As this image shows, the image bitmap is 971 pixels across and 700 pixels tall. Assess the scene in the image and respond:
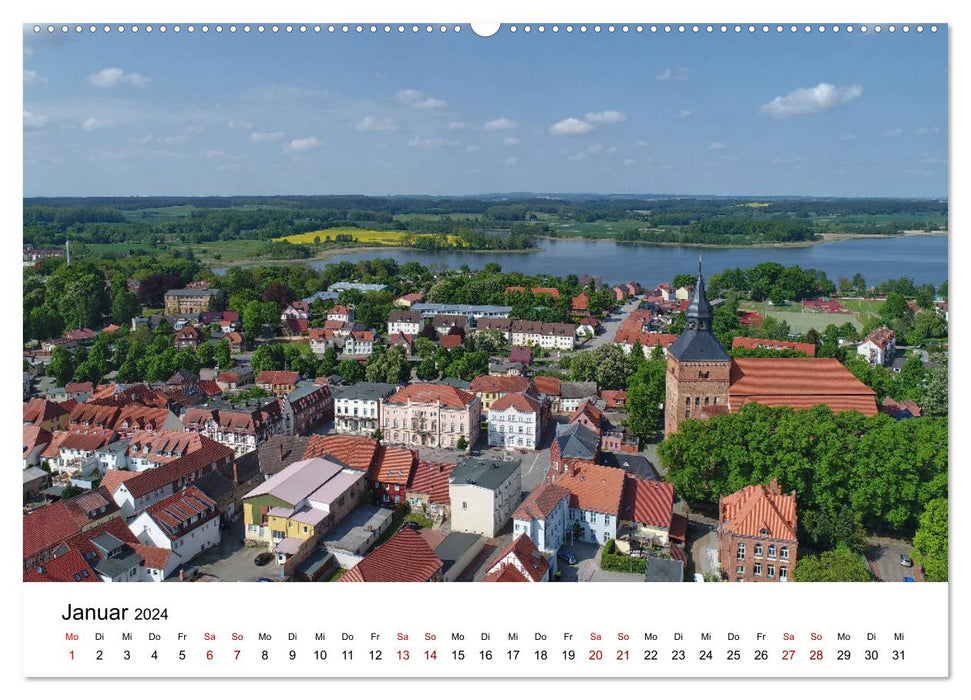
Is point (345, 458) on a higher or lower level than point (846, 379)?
lower

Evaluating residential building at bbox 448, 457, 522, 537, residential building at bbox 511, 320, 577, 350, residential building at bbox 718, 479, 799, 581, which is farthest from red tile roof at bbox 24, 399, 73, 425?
residential building at bbox 511, 320, 577, 350

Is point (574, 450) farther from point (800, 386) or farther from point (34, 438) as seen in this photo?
point (34, 438)

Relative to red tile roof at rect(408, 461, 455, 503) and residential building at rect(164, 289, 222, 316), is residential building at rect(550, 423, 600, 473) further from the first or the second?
residential building at rect(164, 289, 222, 316)

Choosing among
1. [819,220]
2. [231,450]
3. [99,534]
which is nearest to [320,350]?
[231,450]

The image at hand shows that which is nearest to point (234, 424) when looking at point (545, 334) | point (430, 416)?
point (430, 416)

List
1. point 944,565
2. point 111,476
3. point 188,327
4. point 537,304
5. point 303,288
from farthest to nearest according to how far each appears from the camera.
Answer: point 303,288, point 537,304, point 188,327, point 111,476, point 944,565

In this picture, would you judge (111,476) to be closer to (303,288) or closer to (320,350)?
(320,350)
